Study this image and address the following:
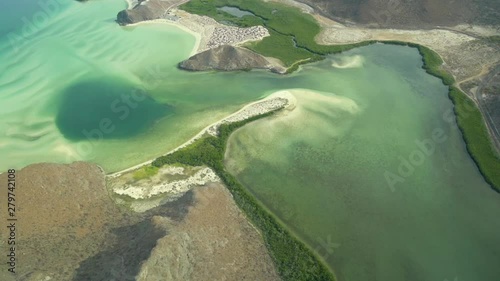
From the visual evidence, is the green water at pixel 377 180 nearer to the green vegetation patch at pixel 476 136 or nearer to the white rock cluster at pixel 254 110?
the green vegetation patch at pixel 476 136

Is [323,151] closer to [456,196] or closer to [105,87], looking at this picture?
[456,196]

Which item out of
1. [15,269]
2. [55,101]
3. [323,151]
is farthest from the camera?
[55,101]

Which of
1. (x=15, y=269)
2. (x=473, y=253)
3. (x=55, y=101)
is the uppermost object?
(x=473, y=253)

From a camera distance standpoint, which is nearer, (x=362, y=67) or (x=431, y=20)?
(x=362, y=67)

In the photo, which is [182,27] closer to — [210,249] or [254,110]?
[254,110]

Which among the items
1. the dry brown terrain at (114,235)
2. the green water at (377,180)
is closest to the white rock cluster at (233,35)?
the green water at (377,180)

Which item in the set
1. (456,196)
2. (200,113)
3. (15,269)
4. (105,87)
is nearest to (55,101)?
(105,87)

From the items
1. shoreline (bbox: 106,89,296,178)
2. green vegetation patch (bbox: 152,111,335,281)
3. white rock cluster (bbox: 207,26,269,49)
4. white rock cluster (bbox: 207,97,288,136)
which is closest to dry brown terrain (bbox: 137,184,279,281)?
green vegetation patch (bbox: 152,111,335,281)
